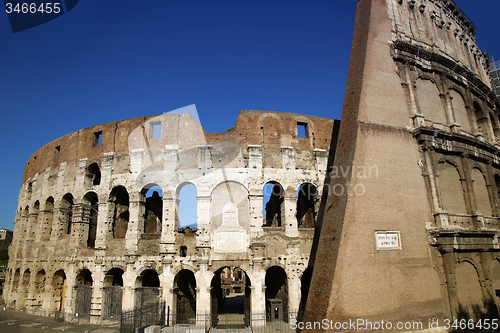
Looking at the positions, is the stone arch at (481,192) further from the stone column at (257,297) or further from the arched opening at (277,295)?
the stone column at (257,297)

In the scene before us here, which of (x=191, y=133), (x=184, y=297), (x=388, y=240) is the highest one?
(x=191, y=133)

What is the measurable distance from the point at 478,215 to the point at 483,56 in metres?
15.7

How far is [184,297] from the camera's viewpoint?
18016 mm

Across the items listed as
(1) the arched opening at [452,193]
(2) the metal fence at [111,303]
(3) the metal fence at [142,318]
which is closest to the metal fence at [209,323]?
(3) the metal fence at [142,318]

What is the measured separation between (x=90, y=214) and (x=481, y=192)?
22.9 m

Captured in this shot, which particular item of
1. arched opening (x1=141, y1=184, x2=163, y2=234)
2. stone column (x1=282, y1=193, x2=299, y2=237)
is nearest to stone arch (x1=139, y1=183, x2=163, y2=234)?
arched opening (x1=141, y1=184, x2=163, y2=234)

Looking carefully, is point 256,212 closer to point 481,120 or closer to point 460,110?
point 460,110

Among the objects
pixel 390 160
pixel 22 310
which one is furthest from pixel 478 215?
pixel 22 310

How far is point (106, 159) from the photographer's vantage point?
1925 centimetres

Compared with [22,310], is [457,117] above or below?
above

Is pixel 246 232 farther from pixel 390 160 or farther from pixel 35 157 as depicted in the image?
pixel 35 157

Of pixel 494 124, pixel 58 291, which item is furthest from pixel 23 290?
pixel 494 124

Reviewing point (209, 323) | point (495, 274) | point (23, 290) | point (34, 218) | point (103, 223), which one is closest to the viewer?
point (495, 274)

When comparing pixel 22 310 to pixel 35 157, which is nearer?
pixel 22 310
